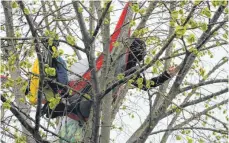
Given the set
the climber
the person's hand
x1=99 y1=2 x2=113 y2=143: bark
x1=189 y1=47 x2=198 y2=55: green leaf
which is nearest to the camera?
x1=189 y1=47 x2=198 y2=55: green leaf

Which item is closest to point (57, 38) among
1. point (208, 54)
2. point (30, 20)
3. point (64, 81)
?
point (30, 20)

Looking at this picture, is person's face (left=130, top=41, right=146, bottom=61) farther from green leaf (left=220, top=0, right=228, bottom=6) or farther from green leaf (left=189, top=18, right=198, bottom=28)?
green leaf (left=220, top=0, right=228, bottom=6)

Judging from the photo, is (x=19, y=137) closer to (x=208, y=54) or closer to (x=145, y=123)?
(x=145, y=123)

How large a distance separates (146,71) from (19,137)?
1.67 metres

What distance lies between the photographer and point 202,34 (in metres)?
4.66

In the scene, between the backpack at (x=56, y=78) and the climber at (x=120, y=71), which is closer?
the backpack at (x=56, y=78)

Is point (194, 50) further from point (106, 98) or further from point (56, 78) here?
point (106, 98)

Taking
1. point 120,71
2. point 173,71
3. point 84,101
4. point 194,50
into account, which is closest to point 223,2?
point 194,50

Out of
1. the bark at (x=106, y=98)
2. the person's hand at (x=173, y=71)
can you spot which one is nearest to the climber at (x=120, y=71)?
the person's hand at (x=173, y=71)

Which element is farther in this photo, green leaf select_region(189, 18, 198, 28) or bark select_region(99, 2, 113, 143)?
bark select_region(99, 2, 113, 143)

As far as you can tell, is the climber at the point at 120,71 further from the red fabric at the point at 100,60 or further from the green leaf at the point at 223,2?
the green leaf at the point at 223,2

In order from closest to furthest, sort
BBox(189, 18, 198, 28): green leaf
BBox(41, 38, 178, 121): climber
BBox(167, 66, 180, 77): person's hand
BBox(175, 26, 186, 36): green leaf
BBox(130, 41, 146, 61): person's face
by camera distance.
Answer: BBox(175, 26, 186, 36): green leaf → BBox(189, 18, 198, 28): green leaf → BBox(130, 41, 146, 61): person's face → BBox(41, 38, 178, 121): climber → BBox(167, 66, 180, 77): person's hand

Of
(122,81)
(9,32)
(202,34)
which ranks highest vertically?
(9,32)

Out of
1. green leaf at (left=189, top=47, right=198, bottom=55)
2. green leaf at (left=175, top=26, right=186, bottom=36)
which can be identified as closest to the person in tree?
green leaf at (left=189, top=47, right=198, bottom=55)
